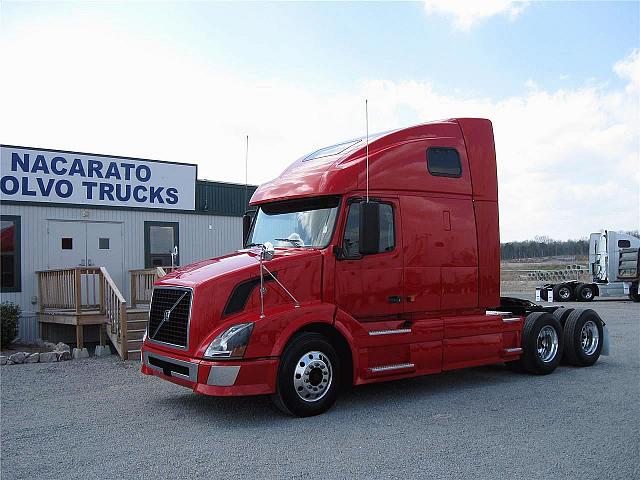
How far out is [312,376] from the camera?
267 inches

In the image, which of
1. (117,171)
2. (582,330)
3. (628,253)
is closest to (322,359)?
(582,330)

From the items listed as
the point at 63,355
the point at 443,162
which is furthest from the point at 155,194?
the point at 443,162

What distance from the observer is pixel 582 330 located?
32.6ft

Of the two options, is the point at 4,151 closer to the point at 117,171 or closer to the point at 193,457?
the point at 117,171

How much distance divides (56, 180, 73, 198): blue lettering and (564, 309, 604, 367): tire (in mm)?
10770

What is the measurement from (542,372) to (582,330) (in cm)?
130

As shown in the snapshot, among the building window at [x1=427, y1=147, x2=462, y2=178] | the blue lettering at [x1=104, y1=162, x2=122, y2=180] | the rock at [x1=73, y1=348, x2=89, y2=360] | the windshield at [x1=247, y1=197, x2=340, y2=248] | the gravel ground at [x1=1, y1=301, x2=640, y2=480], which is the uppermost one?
the blue lettering at [x1=104, y1=162, x2=122, y2=180]

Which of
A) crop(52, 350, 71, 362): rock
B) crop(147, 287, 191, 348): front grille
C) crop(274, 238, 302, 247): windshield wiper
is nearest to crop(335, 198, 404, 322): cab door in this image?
crop(274, 238, 302, 247): windshield wiper

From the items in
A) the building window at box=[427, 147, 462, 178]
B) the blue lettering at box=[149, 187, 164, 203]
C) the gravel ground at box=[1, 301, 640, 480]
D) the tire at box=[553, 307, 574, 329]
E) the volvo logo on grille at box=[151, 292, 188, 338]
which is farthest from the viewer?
the blue lettering at box=[149, 187, 164, 203]

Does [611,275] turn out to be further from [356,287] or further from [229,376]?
[229,376]

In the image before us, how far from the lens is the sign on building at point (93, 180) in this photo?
13.0m

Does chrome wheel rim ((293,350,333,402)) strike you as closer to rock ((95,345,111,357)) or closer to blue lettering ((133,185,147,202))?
rock ((95,345,111,357))

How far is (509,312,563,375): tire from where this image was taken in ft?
29.8

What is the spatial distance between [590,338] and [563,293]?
17927 mm
